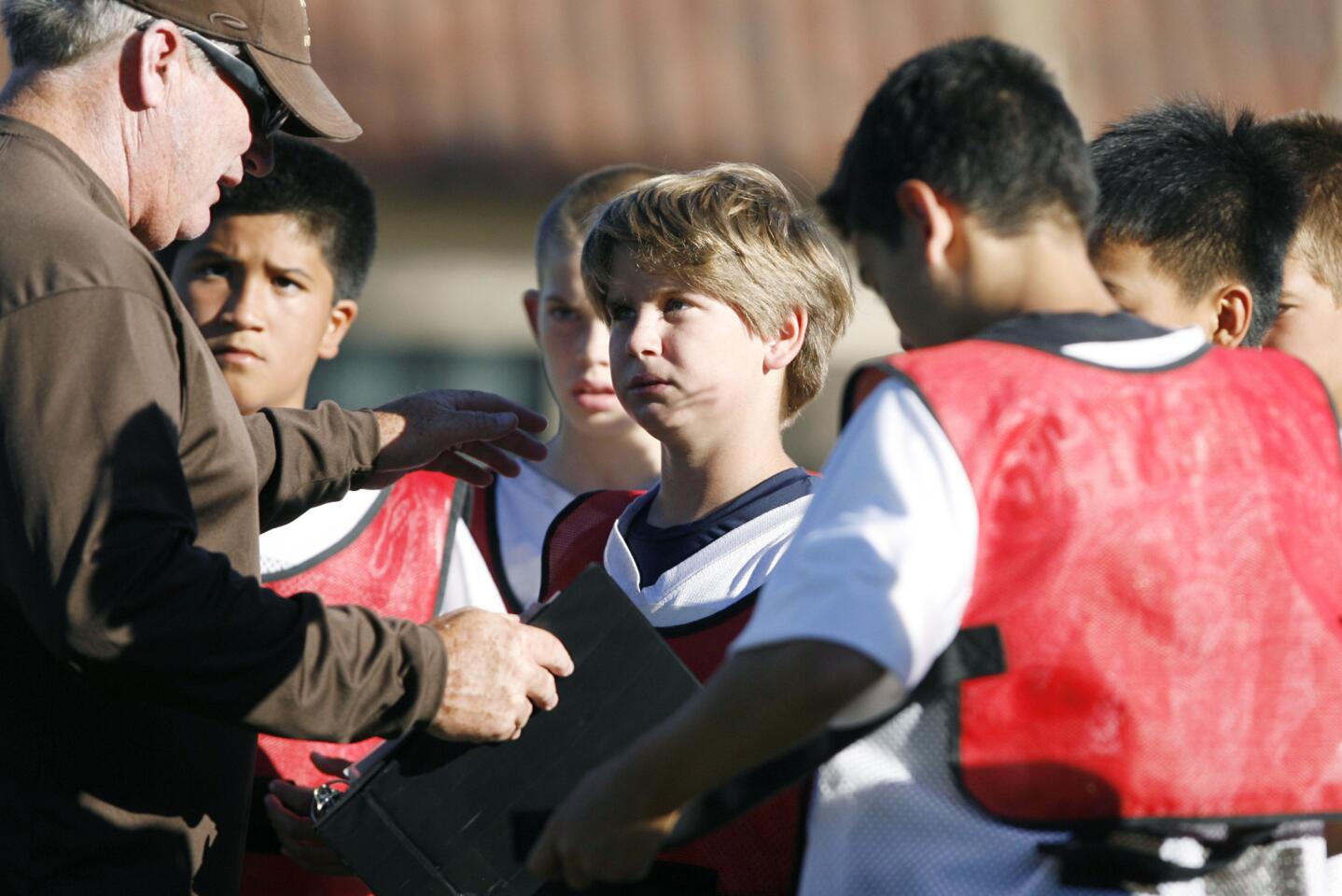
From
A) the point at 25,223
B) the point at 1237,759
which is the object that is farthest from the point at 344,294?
the point at 1237,759

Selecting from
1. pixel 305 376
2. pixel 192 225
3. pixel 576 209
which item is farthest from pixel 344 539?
pixel 576 209

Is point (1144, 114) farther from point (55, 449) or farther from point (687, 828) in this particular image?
point (55, 449)

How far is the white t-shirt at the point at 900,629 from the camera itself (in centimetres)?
152

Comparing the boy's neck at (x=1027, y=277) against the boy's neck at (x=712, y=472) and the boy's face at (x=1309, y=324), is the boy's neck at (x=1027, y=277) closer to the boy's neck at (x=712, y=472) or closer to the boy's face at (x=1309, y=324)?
the boy's neck at (x=712, y=472)

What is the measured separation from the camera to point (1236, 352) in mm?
1771

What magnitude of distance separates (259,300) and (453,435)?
72 centimetres

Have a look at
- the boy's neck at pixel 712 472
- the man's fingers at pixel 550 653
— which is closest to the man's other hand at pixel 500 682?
the man's fingers at pixel 550 653

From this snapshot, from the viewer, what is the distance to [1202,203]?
2.52m

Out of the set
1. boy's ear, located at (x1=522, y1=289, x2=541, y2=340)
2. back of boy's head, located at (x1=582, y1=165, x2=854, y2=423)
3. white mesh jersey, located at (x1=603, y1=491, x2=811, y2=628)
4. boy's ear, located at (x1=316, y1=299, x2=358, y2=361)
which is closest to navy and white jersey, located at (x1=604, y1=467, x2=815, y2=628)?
white mesh jersey, located at (x1=603, y1=491, x2=811, y2=628)

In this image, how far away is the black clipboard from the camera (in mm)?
1963

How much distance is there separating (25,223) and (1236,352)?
1.45 m

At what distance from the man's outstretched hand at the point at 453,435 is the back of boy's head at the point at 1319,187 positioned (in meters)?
1.40

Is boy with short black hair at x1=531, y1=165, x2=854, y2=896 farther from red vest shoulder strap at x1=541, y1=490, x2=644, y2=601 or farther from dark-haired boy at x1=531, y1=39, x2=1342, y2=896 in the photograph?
dark-haired boy at x1=531, y1=39, x2=1342, y2=896

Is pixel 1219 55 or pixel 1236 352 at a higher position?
pixel 1236 352
